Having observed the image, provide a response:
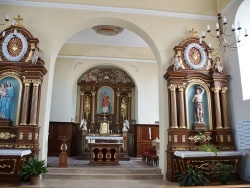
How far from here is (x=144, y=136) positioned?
11344mm

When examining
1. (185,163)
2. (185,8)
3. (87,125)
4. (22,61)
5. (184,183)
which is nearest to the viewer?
(184,183)

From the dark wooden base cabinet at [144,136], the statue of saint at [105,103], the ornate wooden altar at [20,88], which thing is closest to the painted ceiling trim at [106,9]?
the ornate wooden altar at [20,88]

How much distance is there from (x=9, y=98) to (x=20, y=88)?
1.30 feet

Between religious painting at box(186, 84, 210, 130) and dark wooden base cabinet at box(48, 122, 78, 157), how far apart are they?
612 centimetres

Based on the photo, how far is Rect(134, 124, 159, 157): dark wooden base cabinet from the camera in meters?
11.3

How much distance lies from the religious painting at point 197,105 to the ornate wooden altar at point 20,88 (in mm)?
4412

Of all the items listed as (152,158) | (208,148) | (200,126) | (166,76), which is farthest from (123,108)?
(208,148)

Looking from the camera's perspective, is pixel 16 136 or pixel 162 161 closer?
pixel 16 136

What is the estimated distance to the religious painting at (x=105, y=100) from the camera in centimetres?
1227

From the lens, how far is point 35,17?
23.1 feet

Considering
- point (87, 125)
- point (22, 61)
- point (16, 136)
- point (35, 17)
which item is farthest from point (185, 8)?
point (87, 125)

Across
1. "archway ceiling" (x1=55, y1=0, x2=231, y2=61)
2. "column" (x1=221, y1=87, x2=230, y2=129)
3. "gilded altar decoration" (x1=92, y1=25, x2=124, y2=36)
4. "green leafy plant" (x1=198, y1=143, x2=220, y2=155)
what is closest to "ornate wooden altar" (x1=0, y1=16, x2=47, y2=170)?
"archway ceiling" (x1=55, y1=0, x2=231, y2=61)

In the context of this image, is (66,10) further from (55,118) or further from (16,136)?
(55,118)

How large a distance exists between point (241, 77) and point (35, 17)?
6.44 meters
